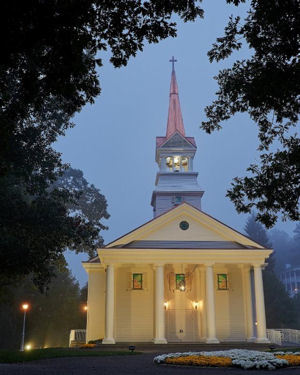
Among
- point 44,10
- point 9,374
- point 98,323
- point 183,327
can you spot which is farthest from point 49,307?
point 44,10

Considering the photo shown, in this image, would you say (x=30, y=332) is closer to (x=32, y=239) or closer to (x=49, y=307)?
(x=49, y=307)

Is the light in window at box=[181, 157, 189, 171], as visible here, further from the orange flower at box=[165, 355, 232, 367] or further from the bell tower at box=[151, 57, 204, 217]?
the orange flower at box=[165, 355, 232, 367]

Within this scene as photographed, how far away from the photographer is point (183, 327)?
2762 cm

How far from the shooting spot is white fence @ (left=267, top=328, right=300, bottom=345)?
27109 millimetres

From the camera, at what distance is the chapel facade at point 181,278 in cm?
2566

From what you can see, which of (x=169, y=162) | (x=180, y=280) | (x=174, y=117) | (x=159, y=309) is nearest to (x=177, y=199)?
(x=169, y=162)

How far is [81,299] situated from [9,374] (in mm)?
36792

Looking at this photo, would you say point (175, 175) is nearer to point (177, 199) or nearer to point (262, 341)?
point (177, 199)

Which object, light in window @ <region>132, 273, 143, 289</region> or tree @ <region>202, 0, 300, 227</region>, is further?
light in window @ <region>132, 273, 143, 289</region>

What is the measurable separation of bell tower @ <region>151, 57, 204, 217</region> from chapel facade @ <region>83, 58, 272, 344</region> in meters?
8.99

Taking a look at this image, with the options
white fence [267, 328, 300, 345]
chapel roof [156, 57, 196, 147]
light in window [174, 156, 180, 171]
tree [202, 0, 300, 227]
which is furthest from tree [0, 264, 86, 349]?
tree [202, 0, 300, 227]

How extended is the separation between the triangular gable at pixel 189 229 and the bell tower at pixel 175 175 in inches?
354

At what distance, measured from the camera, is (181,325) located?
90.8ft

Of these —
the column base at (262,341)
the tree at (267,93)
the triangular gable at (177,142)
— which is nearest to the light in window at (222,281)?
the column base at (262,341)
